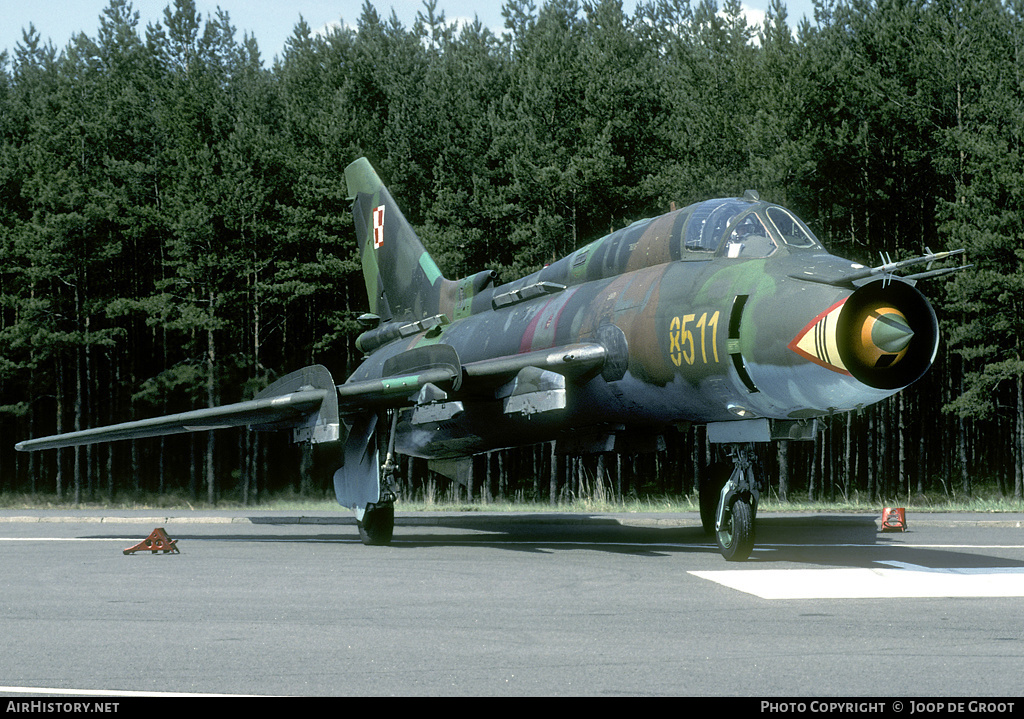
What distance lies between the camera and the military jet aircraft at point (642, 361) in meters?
9.58

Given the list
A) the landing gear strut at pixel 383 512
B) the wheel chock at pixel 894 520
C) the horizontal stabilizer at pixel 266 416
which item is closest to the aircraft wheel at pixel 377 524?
the landing gear strut at pixel 383 512

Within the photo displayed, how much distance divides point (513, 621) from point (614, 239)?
702 cm

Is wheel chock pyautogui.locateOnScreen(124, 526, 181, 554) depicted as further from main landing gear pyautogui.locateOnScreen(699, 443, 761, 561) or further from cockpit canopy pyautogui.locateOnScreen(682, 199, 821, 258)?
cockpit canopy pyautogui.locateOnScreen(682, 199, 821, 258)

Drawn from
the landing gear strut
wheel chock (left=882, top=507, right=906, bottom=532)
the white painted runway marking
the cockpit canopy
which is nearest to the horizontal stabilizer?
the landing gear strut

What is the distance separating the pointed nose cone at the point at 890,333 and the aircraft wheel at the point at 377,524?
7866 millimetres

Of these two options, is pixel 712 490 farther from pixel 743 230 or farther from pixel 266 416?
pixel 266 416

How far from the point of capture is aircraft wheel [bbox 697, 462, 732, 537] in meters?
13.9

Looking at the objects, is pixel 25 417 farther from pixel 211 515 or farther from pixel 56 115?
pixel 211 515

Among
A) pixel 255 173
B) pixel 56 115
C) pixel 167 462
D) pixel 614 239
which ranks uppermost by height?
pixel 56 115

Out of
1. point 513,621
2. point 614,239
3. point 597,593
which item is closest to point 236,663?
point 513,621

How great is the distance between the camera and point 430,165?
46.3m

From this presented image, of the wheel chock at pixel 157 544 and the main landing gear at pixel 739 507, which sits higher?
the main landing gear at pixel 739 507

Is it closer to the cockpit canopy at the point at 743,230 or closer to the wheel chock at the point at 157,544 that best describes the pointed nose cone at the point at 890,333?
the cockpit canopy at the point at 743,230
